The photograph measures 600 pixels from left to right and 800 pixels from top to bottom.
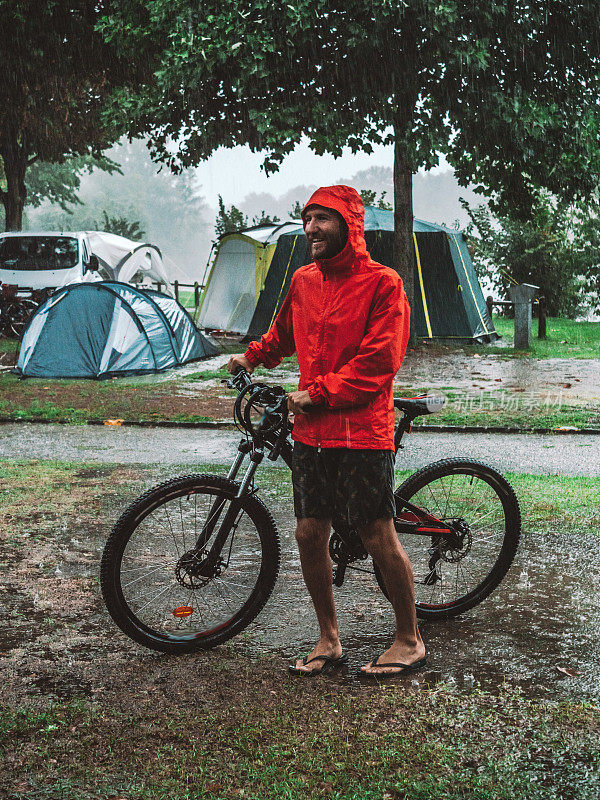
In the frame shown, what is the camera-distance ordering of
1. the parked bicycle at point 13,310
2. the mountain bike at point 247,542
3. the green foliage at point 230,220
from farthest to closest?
the green foliage at point 230,220 → the parked bicycle at point 13,310 → the mountain bike at point 247,542

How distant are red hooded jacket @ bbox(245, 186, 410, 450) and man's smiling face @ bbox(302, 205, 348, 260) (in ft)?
0.07

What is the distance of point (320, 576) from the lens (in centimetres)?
376

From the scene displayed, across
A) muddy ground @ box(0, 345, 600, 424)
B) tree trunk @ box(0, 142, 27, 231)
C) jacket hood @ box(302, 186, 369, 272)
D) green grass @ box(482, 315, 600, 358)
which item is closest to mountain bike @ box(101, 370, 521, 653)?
jacket hood @ box(302, 186, 369, 272)

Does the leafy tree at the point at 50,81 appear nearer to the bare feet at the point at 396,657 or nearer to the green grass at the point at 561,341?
the green grass at the point at 561,341

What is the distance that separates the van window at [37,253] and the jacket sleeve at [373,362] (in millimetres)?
18171

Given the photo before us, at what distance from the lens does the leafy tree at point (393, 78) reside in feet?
50.1

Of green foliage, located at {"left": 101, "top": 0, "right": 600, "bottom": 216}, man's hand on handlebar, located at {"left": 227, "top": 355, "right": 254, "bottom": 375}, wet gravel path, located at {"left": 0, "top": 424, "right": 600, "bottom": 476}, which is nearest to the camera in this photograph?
man's hand on handlebar, located at {"left": 227, "top": 355, "right": 254, "bottom": 375}

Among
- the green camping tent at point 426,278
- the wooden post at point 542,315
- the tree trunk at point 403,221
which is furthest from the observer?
the wooden post at point 542,315

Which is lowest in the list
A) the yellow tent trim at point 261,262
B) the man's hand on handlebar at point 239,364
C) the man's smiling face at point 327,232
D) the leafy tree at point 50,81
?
the man's hand on handlebar at point 239,364

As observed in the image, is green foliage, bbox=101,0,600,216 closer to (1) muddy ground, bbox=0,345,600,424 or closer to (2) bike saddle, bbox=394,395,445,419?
(1) muddy ground, bbox=0,345,600,424

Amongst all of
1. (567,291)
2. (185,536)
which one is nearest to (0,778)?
(185,536)

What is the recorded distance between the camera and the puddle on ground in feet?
12.2

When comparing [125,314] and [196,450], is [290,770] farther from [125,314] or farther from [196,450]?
[125,314]

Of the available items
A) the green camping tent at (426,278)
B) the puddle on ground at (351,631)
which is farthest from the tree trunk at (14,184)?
the puddle on ground at (351,631)
